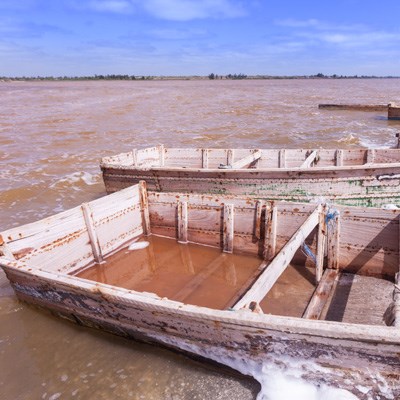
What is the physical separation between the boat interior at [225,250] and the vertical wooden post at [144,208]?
0.07 ft

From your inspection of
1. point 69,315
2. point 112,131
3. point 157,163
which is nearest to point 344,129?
point 112,131

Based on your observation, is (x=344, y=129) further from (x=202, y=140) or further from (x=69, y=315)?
(x=69, y=315)

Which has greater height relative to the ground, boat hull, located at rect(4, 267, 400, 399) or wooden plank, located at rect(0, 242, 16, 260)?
wooden plank, located at rect(0, 242, 16, 260)

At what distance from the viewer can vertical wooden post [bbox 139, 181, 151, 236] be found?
6916 millimetres

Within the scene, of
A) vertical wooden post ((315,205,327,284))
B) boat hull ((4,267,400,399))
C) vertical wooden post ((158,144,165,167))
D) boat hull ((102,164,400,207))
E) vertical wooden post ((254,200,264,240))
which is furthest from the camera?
vertical wooden post ((158,144,165,167))

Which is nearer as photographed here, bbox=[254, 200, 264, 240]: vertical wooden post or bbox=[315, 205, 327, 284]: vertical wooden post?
bbox=[315, 205, 327, 284]: vertical wooden post

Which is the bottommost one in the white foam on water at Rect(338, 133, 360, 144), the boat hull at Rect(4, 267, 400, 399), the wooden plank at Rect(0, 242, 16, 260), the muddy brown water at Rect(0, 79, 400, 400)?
the white foam on water at Rect(338, 133, 360, 144)

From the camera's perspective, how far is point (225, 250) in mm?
6445

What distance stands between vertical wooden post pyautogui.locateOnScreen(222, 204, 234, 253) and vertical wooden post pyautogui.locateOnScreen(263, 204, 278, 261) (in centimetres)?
61

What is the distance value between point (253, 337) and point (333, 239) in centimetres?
275

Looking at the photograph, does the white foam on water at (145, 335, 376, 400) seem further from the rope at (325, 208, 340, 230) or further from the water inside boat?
the rope at (325, 208, 340, 230)

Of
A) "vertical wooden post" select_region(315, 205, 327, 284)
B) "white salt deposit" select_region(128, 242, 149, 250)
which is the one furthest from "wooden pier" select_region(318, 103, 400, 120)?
"white salt deposit" select_region(128, 242, 149, 250)

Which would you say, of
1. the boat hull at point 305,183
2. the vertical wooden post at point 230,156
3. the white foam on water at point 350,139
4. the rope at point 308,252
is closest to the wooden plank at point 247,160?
the vertical wooden post at point 230,156

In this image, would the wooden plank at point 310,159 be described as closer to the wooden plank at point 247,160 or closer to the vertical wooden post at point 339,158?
the vertical wooden post at point 339,158
